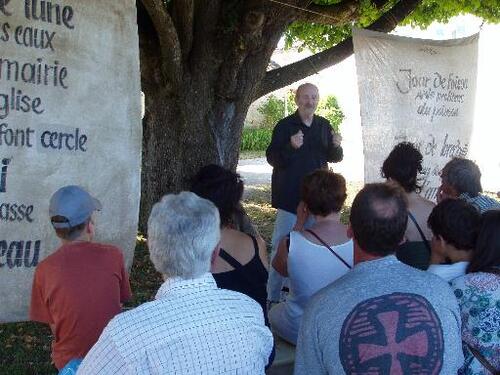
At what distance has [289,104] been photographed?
32031mm

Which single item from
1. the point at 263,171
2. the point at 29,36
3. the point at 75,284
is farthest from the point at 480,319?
the point at 263,171

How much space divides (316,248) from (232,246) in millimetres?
511

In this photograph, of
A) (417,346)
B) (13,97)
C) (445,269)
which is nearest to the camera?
(417,346)

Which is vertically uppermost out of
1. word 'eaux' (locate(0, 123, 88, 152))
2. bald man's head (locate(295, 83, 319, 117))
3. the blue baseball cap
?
bald man's head (locate(295, 83, 319, 117))

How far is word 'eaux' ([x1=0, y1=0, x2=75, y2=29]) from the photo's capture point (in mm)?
3461

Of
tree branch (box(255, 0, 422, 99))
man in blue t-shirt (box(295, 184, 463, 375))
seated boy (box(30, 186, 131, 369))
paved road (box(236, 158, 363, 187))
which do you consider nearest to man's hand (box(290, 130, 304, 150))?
seated boy (box(30, 186, 131, 369))

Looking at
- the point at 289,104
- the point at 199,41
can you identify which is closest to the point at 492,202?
the point at 199,41

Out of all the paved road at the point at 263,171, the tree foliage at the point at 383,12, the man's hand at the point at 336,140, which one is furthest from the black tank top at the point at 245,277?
the paved road at the point at 263,171

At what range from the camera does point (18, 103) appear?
3.43 m

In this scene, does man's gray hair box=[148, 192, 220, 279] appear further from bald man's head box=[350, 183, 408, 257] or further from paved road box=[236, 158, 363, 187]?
paved road box=[236, 158, 363, 187]

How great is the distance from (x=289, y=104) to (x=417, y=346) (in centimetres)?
3033

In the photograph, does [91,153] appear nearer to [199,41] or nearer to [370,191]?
[370,191]

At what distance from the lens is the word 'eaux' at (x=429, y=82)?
6.11 m

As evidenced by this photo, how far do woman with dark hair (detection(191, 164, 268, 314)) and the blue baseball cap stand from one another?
Result: 52cm
